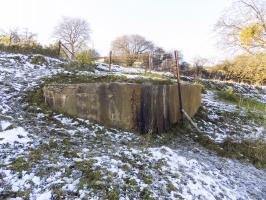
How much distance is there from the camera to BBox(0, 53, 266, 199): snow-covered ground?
13.7ft

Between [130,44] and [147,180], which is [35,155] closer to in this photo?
[147,180]

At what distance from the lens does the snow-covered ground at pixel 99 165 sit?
13.7ft

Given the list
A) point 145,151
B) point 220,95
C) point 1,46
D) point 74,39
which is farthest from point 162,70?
point 74,39

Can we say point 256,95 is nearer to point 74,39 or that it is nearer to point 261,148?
point 261,148

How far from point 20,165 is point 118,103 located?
2.96 meters

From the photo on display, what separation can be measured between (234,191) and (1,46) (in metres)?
11.7

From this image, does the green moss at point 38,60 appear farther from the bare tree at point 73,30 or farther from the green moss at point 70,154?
the bare tree at point 73,30

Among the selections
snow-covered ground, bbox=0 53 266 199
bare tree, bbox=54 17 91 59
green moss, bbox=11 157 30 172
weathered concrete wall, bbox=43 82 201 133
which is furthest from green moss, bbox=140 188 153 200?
bare tree, bbox=54 17 91 59

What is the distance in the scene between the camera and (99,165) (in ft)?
15.6

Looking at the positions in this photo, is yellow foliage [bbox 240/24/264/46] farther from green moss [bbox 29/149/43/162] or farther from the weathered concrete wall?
green moss [bbox 29/149/43/162]

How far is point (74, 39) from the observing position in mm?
38125

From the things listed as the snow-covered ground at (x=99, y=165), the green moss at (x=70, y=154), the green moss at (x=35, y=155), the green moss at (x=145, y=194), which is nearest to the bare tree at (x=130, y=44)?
the snow-covered ground at (x=99, y=165)

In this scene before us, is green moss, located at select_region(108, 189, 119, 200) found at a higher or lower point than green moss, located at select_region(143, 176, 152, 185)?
lower

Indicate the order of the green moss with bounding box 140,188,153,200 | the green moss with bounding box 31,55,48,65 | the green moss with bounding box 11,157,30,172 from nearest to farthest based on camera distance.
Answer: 1. the green moss with bounding box 140,188,153,200
2. the green moss with bounding box 11,157,30,172
3. the green moss with bounding box 31,55,48,65
